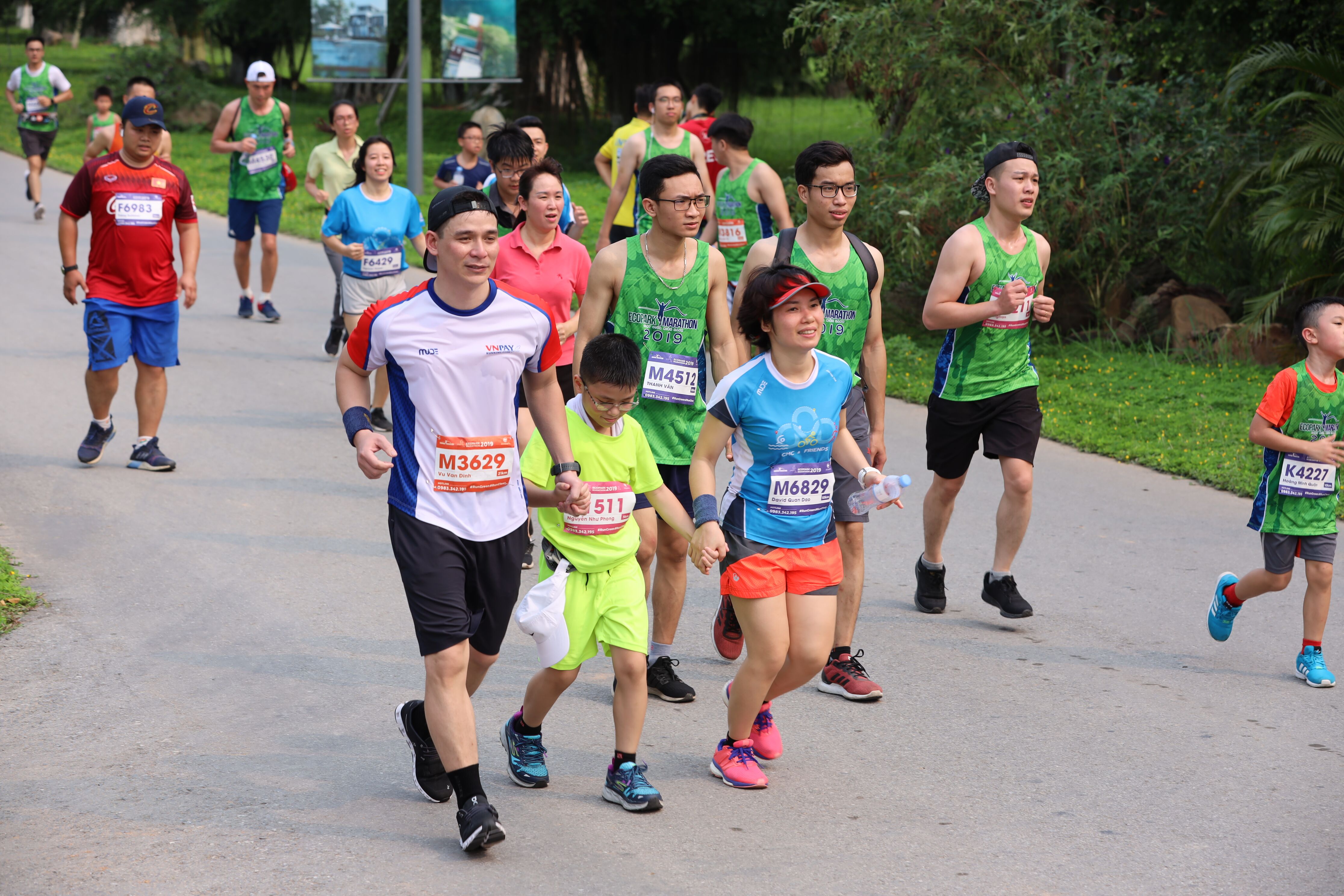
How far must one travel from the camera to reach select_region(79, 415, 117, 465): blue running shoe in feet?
29.2

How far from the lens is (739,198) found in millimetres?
9852

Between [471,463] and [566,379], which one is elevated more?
[471,463]

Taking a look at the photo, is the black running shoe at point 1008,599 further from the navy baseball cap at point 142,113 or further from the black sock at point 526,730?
the navy baseball cap at point 142,113

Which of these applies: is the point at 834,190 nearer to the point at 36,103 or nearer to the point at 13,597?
the point at 13,597

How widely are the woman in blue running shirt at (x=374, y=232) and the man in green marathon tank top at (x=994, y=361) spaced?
431 cm

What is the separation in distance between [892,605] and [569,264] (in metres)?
2.30

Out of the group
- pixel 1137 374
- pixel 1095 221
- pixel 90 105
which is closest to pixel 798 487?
pixel 1137 374

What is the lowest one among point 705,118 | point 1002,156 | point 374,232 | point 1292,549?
point 1292,549

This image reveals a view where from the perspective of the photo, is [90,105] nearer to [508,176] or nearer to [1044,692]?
[508,176]

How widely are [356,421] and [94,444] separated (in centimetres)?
525

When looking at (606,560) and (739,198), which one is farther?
(739,198)

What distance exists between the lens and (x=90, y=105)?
1436 inches

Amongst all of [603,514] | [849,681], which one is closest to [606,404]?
[603,514]

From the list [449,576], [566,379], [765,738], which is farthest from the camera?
[566,379]
